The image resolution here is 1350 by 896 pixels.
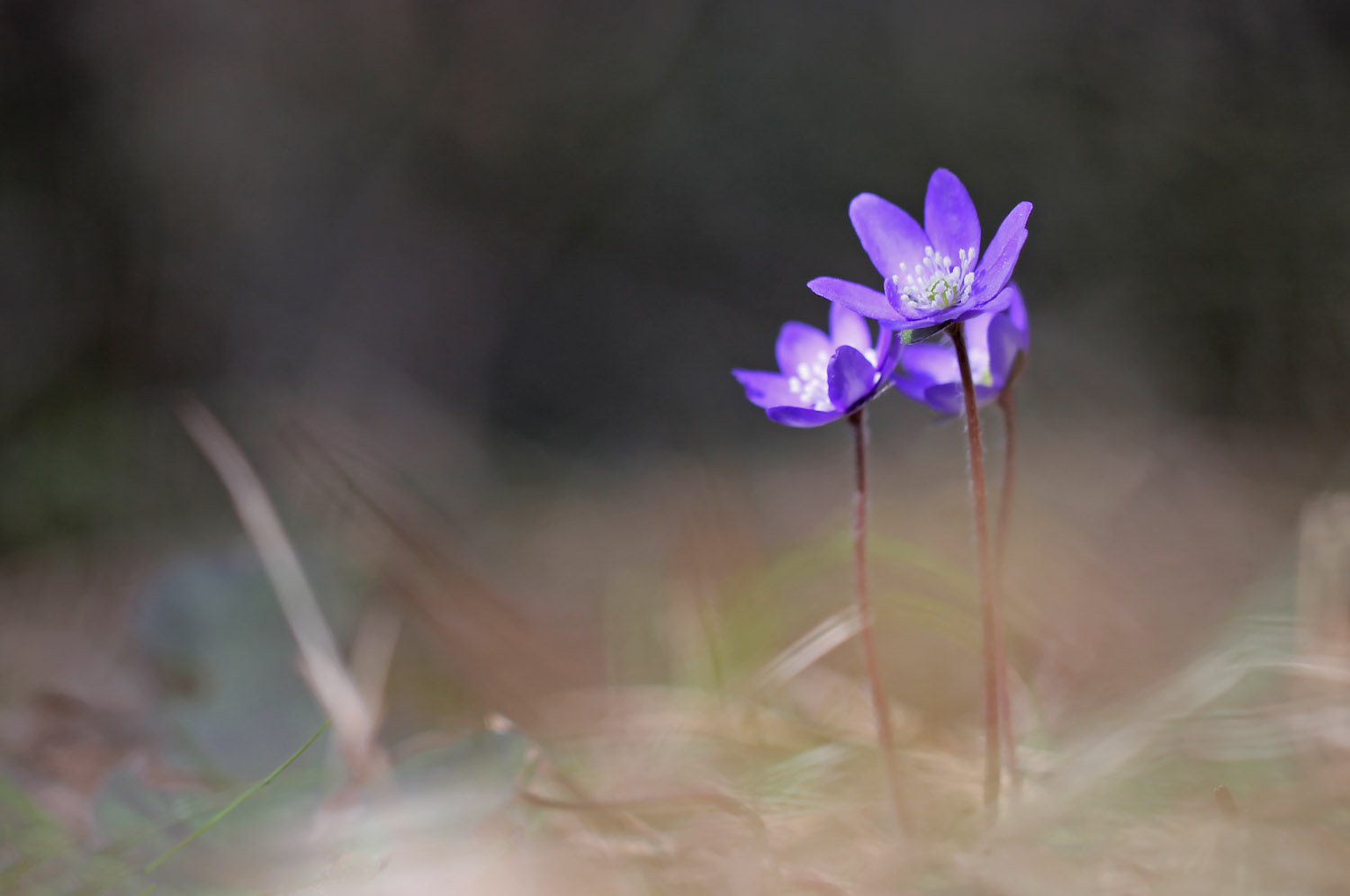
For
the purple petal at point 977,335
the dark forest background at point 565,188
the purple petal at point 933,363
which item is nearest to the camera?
the purple petal at point 933,363

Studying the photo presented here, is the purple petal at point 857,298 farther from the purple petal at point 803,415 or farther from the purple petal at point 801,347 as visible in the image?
the purple petal at point 801,347

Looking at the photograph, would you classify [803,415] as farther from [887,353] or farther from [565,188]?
[565,188]

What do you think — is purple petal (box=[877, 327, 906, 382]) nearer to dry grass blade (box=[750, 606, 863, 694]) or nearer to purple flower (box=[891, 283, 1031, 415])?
purple flower (box=[891, 283, 1031, 415])

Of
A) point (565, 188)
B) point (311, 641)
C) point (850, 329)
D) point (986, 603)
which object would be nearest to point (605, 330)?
point (565, 188)

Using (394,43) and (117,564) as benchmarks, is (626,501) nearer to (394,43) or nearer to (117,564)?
(117,564)

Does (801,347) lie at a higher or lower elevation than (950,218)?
lower

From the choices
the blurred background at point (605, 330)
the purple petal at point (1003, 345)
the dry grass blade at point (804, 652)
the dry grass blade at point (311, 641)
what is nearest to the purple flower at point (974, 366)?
the purple petal at point (1003, 345)

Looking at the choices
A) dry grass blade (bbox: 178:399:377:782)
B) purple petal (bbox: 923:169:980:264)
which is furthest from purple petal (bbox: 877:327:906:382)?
dry grass blade (bbox: 178:399:377:782)

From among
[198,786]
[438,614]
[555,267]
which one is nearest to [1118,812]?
[438,614]
